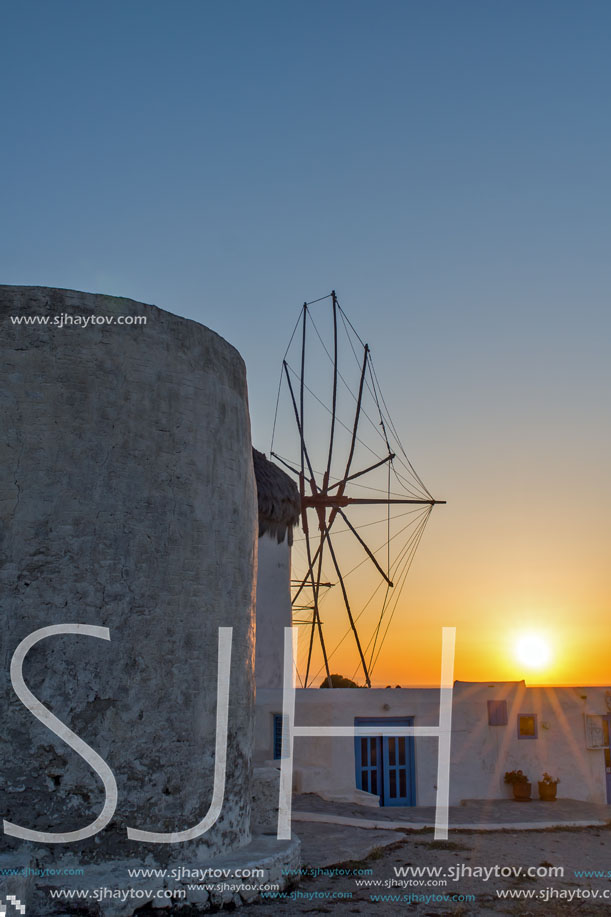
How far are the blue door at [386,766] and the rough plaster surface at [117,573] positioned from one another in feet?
23.3

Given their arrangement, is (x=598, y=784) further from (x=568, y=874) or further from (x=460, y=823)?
(x=568, y=874)

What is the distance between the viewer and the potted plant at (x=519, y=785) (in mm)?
13828

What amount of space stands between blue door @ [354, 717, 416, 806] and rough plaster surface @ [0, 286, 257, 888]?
711cm

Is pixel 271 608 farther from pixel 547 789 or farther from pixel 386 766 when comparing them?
pixel 547 789

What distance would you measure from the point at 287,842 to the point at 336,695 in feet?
23.0

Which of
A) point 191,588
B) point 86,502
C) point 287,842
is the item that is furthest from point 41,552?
point 287,842

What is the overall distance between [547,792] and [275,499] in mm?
6786

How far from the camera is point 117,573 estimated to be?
18.8 ft

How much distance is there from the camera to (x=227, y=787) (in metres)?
6.25

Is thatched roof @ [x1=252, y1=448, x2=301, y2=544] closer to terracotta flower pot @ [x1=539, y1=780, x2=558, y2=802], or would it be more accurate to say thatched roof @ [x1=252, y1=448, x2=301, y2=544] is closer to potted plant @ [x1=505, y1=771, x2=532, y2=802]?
potted plant @ [x1=505, y1=771, x2=532, y2=802]

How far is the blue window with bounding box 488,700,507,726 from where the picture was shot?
1425 centimetres
